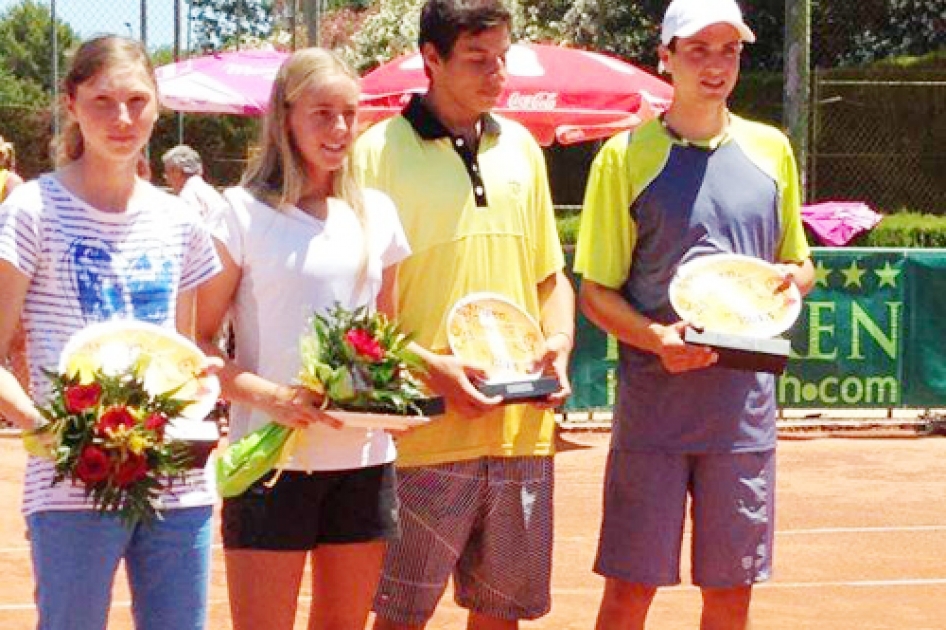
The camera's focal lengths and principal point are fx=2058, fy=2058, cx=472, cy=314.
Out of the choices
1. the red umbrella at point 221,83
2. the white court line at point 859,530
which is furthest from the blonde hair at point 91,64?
the red umbrella at point 221,83

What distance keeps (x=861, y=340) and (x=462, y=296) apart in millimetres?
10405

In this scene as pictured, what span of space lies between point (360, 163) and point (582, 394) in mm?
10140

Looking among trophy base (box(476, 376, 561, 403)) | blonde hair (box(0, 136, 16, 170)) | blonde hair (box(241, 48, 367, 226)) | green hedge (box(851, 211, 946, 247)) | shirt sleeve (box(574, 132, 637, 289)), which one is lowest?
green hedge (box(851, 211, 946, 247))

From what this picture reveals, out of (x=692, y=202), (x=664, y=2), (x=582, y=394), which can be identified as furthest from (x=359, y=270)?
(x=664, y=2)

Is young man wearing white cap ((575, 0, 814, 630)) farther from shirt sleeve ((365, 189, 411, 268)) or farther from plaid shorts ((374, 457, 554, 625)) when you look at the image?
shirt sleeve ((365, 189, 411, 268))

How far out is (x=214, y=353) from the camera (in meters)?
4.81

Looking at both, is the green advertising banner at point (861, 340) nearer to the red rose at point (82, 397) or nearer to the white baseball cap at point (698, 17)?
the white baseball cap at point (698, 17)

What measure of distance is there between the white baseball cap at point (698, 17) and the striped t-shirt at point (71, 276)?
1.73 m

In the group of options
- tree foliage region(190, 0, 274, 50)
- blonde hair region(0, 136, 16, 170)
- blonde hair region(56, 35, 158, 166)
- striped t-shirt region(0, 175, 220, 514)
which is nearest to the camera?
striped t-shirt region(0, 175, 220, 514)

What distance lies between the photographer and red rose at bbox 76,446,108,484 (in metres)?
4.05

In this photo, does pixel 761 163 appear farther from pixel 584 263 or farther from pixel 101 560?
pixel 101 560

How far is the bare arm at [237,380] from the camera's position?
459 centimetres

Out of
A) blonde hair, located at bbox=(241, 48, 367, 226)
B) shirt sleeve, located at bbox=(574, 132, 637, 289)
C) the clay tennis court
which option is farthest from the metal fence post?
blonde hair, located at bbox=(241, 48, 367, 226)

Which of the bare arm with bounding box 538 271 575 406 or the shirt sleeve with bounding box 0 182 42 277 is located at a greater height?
the shirt sleeve with bounding box 0 182 42 277
